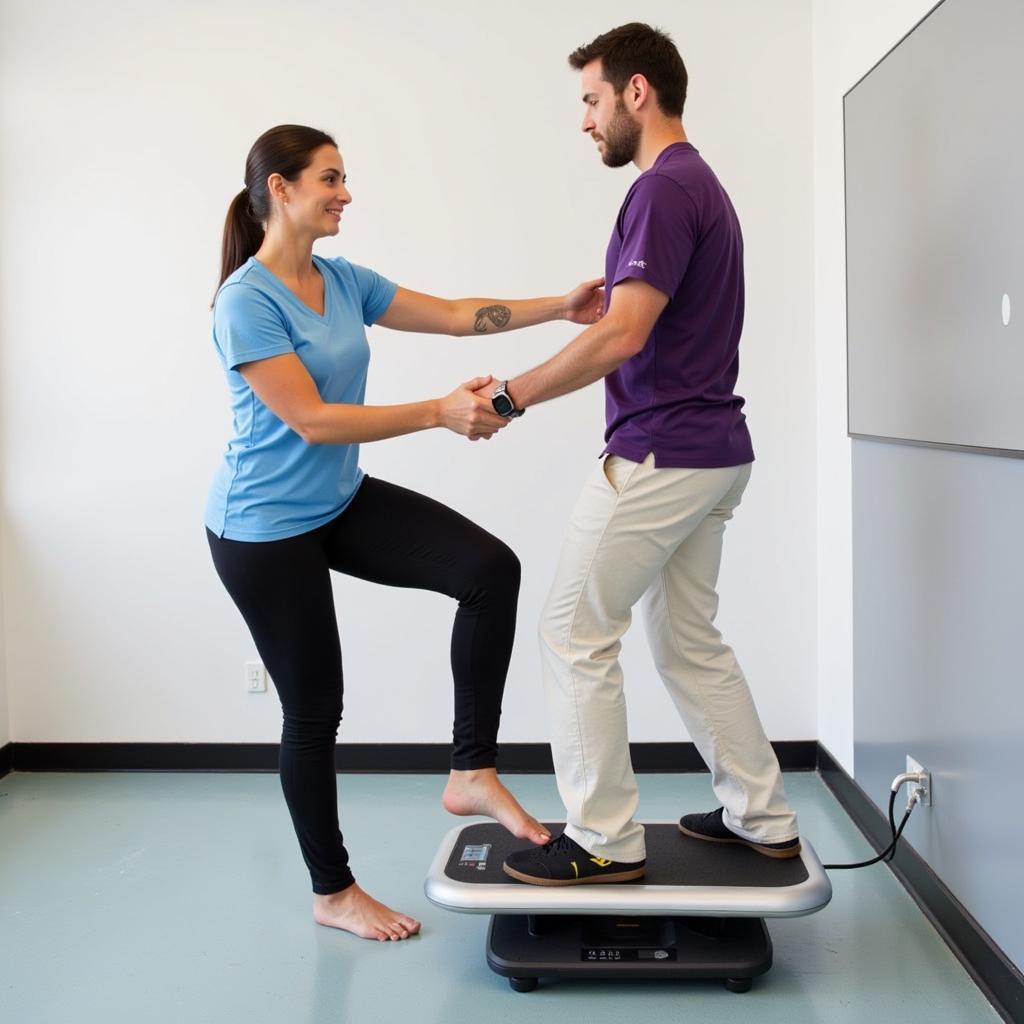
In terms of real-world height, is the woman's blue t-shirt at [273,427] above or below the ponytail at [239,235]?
below

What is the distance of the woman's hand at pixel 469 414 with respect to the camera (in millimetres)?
2330

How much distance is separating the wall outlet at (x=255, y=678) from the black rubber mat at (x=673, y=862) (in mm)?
1310

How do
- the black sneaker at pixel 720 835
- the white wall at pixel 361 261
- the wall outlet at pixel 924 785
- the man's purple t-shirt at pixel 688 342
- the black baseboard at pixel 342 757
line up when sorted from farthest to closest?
1. the black baseboard at pixel 342 757
2. the white wall at pixel 361 261
3. the wall outlet at pixel 924 785
4. the black sneaker at pixel 720 835
5. the man's purple t-shirt at pixel 688 342

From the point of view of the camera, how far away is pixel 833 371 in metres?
3.42

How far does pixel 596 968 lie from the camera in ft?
7.59

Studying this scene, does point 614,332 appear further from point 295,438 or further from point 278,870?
point 278,870

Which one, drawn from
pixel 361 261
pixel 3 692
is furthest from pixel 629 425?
pixel 3 692

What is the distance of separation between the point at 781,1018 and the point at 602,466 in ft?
3.53

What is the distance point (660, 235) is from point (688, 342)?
22 centimetres

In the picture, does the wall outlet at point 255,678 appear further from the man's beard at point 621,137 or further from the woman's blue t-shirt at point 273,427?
the man's beard at point 621,137

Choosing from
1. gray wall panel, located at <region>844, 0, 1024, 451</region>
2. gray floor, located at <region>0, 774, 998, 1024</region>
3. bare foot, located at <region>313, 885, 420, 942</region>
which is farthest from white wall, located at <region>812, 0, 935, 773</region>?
bare foot, located at <region>313, 885, 420, 942</region>

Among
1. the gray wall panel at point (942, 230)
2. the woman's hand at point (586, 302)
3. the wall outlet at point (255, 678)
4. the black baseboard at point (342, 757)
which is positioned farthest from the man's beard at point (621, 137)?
the wall outlet at point (255, 678)

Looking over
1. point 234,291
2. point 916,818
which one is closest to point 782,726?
point 916,818

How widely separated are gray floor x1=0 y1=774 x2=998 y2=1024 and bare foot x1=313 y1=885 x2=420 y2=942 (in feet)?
0.10
